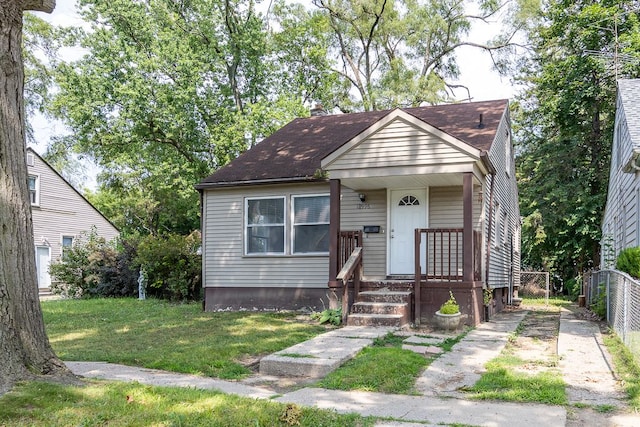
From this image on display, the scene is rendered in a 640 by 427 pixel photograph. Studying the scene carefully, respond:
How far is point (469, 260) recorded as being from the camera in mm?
9953

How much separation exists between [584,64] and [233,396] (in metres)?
18.9

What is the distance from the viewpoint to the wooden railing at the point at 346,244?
10930 millimetres

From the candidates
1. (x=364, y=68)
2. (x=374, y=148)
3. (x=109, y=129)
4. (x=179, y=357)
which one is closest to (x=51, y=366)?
(x=179, y=357)

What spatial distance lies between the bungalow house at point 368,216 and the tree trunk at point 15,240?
5770mm

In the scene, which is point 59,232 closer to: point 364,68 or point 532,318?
point 364,68

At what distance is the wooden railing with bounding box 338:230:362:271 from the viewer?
10930 millimetres

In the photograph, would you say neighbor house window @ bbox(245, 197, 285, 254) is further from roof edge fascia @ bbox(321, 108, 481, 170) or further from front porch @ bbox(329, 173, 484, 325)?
roof edge fascia @ bbox(321, 108, 481, 170)

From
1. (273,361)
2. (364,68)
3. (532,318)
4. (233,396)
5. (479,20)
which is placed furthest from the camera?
(364,68)

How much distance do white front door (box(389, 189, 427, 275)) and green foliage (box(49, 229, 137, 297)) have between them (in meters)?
Answer: 10.4

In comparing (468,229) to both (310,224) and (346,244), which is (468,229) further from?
(310,224)

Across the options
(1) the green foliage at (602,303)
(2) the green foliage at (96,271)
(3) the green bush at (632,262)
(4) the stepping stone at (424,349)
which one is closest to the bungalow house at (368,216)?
(4) the stepping stone at (424,349)

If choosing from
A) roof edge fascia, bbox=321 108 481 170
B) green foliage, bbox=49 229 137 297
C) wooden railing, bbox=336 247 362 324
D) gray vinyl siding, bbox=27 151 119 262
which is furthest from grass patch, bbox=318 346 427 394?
gray vinyl siding, bbox=27 151 119 262

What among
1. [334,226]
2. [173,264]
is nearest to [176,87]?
[173,264]

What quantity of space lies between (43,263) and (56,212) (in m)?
2.31
